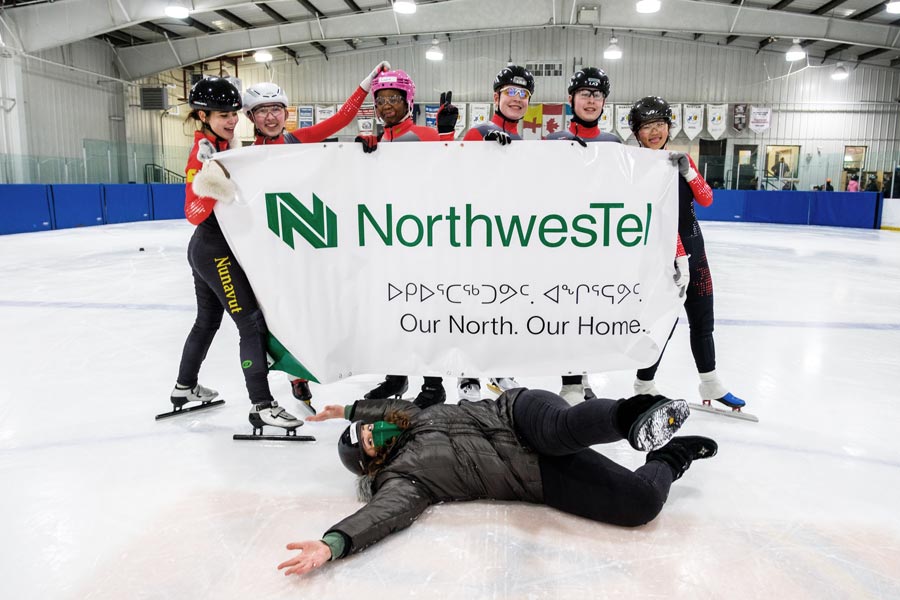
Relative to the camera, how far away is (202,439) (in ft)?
9.33

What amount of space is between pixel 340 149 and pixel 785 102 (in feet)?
80.1

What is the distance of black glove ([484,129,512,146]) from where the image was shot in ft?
8.97

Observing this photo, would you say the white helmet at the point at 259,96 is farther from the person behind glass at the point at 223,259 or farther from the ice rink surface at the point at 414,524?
the ice rink surface at the point at 414,524

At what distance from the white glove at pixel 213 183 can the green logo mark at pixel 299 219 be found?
0.18m

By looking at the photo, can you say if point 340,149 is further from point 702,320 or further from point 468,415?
point 702,320

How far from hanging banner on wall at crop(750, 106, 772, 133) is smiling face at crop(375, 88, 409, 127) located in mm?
22913

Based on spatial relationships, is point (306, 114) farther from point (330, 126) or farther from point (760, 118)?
point (330, 126)

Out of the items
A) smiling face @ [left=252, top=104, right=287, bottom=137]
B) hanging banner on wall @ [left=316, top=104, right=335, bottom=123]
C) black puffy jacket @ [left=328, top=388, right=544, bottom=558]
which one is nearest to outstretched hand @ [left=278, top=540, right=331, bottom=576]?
black puffy jacket @ [left=328, top=388, right=544, bottom=558]

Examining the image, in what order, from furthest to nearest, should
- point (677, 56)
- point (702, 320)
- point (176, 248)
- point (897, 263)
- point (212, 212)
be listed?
point (677, 56)
point (176, 248)
point (897, 263)
point (702, 320)
point (212, 212)

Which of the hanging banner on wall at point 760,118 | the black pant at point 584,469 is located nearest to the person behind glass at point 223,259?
the black pant at point 584,469

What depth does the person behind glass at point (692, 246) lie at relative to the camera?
9.67 feet

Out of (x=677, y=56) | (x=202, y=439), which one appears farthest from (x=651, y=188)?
(x=677, y=56)

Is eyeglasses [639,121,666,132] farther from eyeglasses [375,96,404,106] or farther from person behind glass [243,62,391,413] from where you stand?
person behind glass [243,62,391,413]

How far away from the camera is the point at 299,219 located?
279 cm
